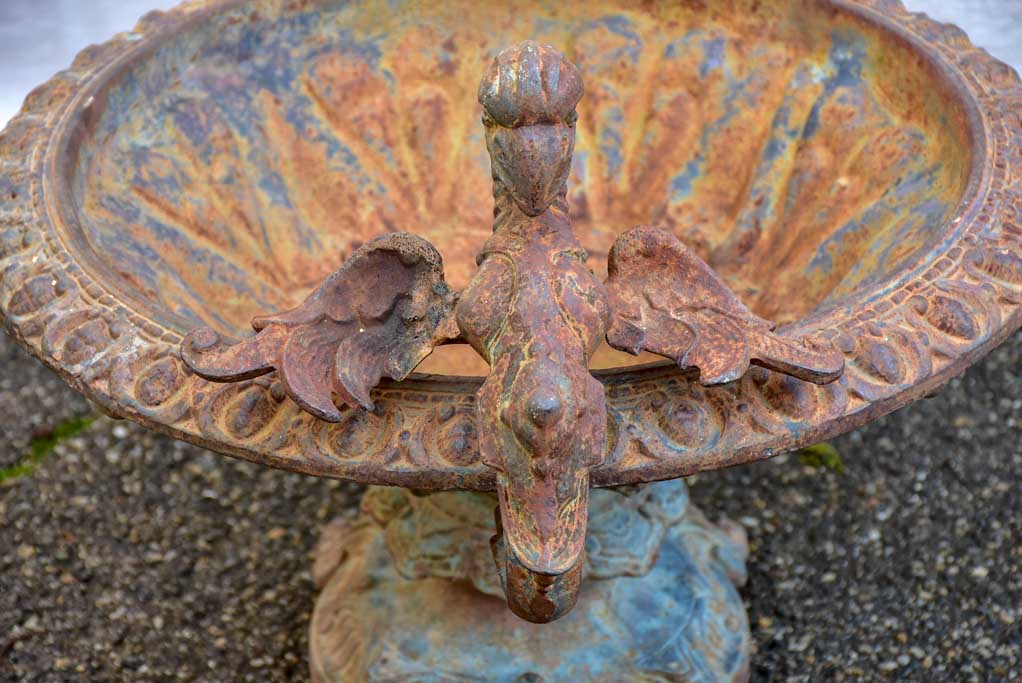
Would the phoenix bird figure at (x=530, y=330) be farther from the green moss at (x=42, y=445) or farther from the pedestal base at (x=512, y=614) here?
the green moss at (x=42, y=445)

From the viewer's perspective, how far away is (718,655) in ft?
6.14

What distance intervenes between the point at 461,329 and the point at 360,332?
0.13 meters

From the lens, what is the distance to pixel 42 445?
252 centimetres

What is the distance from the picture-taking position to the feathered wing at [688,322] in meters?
1.19

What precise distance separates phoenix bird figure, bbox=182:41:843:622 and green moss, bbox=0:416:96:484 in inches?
56.3

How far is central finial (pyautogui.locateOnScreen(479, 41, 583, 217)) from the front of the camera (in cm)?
110

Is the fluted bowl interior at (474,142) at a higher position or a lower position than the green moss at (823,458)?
higher

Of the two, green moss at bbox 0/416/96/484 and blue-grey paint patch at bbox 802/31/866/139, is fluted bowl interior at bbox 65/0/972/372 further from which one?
green moss at bbox 0/416/96/484

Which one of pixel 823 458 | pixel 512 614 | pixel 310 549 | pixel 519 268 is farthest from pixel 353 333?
pixel 823 458

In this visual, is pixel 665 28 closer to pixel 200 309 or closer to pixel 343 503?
pixel 200 309

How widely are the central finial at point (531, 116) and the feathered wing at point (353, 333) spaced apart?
0.50ft

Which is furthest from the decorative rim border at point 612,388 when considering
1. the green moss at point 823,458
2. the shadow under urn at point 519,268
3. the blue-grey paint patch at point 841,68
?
the green moss at point 823,458

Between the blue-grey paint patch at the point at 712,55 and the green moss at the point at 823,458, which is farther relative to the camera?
the green moss at the point at 823,458

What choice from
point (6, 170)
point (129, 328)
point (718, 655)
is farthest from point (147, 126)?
point (718, 655)
